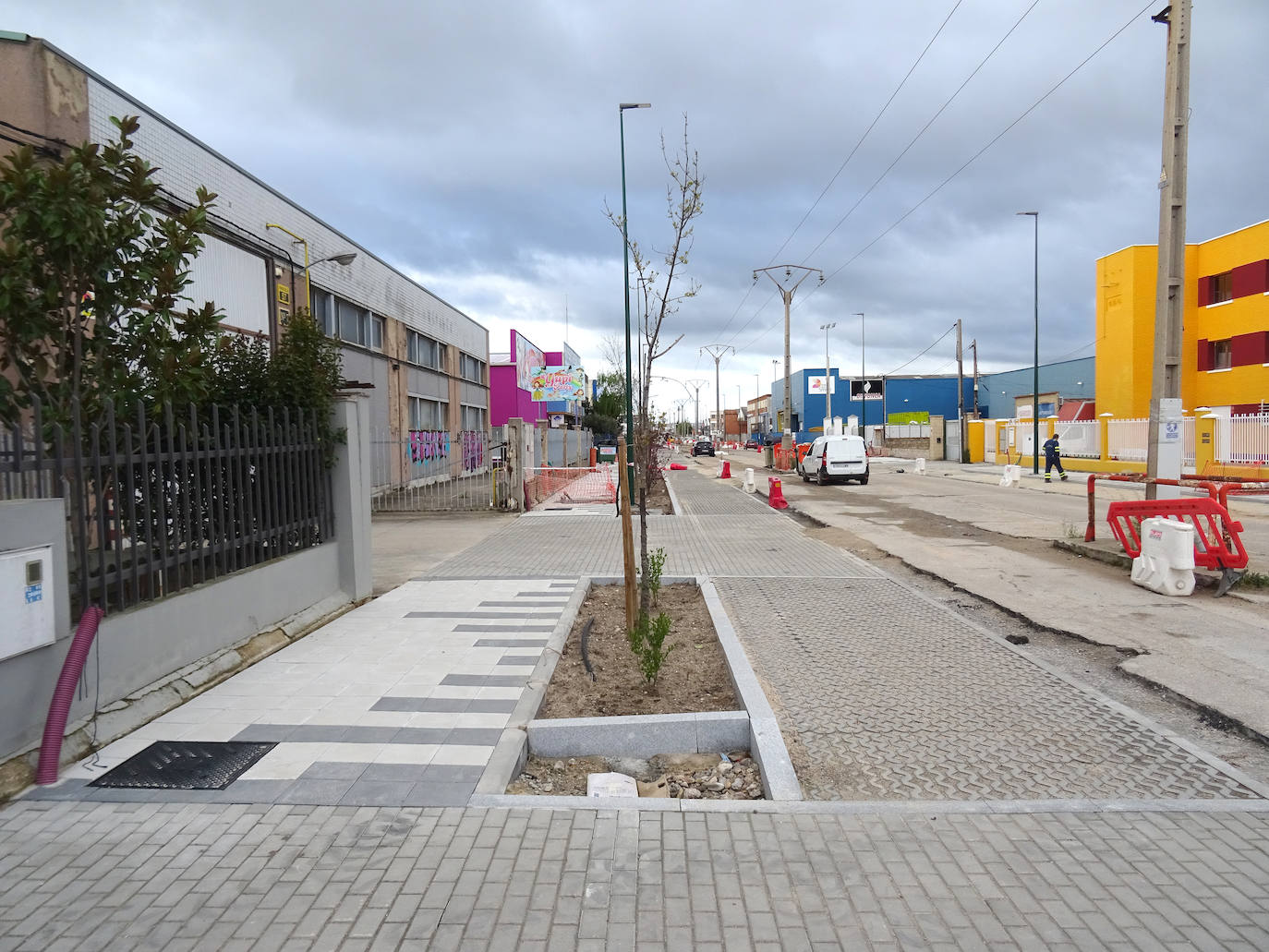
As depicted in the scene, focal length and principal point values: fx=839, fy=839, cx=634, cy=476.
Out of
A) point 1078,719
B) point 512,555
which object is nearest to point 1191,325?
point 512,555

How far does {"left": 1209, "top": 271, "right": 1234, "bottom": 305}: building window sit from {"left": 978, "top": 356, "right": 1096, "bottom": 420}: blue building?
38.4 feet

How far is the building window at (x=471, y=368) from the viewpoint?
34969 mm

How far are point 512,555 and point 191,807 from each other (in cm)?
845

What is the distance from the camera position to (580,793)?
4.46m

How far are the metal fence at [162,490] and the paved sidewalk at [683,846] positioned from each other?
100 centimetres

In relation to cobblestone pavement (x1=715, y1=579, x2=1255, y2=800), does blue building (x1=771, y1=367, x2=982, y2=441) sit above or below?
above

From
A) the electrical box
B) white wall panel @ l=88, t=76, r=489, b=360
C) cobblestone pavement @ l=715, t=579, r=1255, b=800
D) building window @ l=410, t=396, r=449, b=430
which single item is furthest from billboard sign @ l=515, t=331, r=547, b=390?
the electrical box

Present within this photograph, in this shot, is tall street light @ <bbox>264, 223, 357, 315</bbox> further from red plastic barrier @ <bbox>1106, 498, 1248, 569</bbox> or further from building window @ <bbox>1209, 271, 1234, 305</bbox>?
building window @ <bbox>1209, 271, 1234, 305</bbox>

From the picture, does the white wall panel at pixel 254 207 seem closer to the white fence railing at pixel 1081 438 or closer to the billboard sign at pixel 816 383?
the white fence railing at pixel 1081 438

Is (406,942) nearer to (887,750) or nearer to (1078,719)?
(887,750)

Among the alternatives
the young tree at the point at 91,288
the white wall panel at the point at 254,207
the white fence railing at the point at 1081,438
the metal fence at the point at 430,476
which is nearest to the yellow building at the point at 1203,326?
the white fence railing at the point at 1081,438

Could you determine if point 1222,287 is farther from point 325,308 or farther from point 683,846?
point 683,846

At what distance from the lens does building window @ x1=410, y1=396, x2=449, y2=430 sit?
27.6m

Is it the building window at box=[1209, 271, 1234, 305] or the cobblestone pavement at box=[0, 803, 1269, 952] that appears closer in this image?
the cobblestone pavement at box=[0, 803, 1269, 952]
